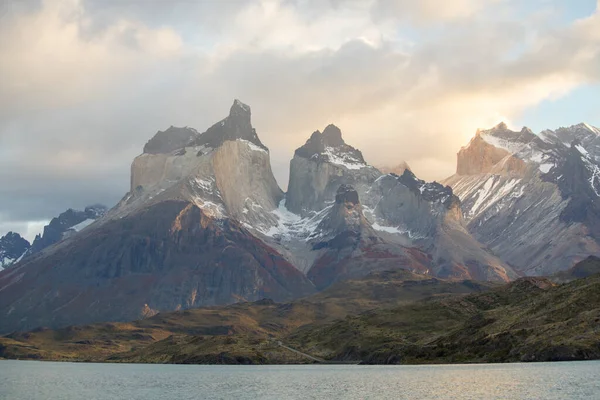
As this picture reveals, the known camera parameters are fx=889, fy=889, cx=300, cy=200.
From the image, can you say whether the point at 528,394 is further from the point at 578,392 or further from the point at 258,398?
the point at 258,398

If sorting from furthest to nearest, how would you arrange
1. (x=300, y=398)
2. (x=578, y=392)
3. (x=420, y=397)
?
(x=300, y=398)
(x=420, y=397)
(x=578, y=392)

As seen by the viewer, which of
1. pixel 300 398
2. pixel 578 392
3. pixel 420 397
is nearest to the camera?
pixel 578 392

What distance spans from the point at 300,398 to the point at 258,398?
9802mm

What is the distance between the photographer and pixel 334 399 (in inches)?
7584

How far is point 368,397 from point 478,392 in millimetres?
23471

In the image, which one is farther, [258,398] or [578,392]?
[258,398]

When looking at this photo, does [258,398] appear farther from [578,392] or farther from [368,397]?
[578,392]

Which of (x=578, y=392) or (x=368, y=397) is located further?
(x=368, y=397)

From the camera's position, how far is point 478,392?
18575 cm

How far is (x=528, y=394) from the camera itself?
174 metres

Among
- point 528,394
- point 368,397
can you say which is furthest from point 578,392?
point 368,397

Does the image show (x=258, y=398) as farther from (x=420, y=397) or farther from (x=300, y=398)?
(x=420, y=397)

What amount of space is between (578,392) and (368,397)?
4438 centimetres

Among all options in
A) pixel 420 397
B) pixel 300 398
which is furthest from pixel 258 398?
pixel 420 397
